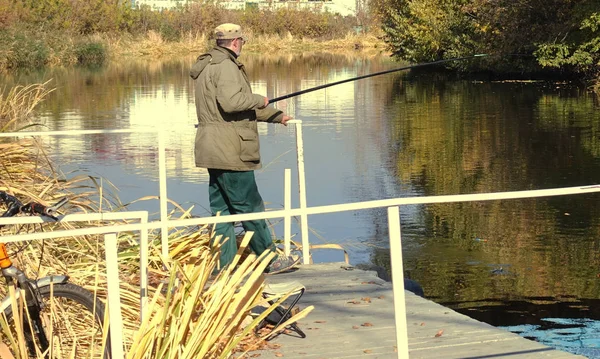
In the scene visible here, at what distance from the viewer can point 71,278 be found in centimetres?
678

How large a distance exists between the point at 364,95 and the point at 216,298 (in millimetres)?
30325

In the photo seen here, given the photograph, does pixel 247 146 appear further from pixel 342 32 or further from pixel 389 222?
pixel 342 32

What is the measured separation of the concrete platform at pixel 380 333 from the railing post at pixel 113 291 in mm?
1667

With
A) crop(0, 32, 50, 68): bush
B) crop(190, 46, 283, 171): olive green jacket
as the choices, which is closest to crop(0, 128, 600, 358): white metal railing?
crop(190, 46, 283, 171): olive green jacket

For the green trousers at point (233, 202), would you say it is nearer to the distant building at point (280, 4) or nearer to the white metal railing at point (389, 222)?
the white metal railing at point (389, 222)

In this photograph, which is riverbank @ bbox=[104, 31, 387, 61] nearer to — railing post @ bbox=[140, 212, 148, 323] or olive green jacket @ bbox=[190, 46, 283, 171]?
olive green jacket @ bbox=[190, 46, 283, 171]

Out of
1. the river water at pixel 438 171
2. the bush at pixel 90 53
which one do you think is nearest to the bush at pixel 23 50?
the bush at pixel 90 53

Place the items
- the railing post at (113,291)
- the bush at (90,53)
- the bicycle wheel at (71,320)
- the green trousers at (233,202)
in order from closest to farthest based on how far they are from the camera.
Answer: the railing post at (113,291)
the bicycle wheel at (71,320)
the green trousers at (233,202)
the bush at (90,53)

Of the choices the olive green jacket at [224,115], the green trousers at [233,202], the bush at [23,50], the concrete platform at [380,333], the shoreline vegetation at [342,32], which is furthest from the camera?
the bush at [23,50]

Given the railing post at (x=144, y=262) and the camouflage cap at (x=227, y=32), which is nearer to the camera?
the railing post at (x=144, y=262)

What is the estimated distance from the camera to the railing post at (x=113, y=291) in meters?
4.32

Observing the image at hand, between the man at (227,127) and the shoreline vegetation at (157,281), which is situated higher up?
the man at (227,127)

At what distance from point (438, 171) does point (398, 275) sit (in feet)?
43.0

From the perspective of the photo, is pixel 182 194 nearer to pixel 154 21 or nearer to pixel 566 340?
pixel 566 340
